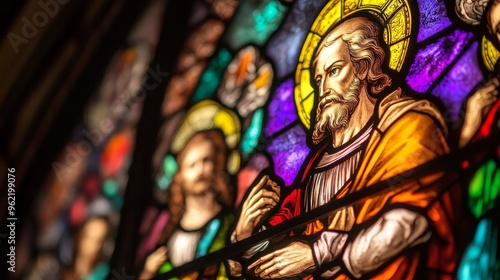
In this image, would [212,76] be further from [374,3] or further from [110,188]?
[374,3]

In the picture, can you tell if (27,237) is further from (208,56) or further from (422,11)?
(422,11)

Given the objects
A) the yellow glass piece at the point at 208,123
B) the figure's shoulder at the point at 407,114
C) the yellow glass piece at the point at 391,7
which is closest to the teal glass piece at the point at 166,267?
the yellow glass piece at the point at 208,123

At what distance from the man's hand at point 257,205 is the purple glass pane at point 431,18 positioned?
1.03 m

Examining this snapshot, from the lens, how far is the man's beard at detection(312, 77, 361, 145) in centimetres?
475

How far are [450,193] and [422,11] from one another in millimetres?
1029

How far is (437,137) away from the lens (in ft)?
13.7

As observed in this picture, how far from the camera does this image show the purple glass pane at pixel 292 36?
5348mm

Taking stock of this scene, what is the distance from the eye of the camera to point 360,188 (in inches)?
174

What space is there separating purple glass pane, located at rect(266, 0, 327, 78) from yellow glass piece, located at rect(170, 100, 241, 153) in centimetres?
38

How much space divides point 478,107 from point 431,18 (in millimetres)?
667

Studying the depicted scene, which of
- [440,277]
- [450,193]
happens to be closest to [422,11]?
[450,193]

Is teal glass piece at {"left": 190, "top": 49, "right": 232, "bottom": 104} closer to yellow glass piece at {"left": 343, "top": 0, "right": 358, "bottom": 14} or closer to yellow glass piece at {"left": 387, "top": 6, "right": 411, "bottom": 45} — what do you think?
yellow glass piece at {"left": 343, "top": 0, "right": 358, "bottom": 14}

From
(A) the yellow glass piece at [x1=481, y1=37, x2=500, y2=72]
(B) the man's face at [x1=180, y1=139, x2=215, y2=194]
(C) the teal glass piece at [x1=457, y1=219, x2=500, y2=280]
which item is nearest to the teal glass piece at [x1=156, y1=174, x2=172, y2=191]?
(B) the man's face at [x1=180, y1=139, x2=215, y2=194]

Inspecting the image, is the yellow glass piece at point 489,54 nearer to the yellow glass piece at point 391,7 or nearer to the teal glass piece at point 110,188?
the yellow glass piece at point 391,7
